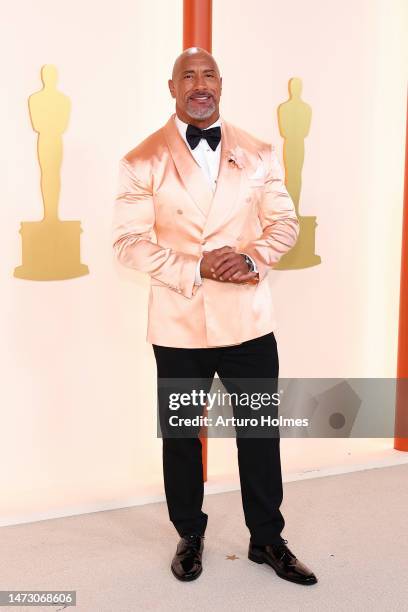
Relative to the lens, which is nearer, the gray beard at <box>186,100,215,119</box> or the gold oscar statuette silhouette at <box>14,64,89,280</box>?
the gray beard at <box>186,100,215,119</box>

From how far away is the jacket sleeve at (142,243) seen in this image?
7.38 ft

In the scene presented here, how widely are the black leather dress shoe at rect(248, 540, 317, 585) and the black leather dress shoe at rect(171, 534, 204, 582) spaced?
0.18m

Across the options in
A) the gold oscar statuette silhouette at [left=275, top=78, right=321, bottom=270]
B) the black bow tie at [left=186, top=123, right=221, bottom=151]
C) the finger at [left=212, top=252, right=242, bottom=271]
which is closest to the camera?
the finger at [left=212, top=252, right=242, bottom=271]

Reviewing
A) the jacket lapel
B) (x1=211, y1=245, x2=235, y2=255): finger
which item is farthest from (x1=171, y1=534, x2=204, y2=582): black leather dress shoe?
the jacket lapel

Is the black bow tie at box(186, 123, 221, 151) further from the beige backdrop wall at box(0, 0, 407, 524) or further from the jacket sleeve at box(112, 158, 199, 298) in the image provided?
the beige backdrop wall at box(0, 0, 407, 524)

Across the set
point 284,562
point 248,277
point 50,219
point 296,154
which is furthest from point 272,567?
point 296,154

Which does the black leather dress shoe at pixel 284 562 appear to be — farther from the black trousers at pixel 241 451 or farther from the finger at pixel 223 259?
the finger at pixel 223 259

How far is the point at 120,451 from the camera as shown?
314 centimetres

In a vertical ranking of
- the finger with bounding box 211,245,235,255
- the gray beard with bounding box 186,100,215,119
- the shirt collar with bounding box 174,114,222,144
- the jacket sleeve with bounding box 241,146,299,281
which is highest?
the gray beard with bounding box 186,100,215,119

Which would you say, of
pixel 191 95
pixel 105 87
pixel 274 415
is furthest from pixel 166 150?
pixel 274 415

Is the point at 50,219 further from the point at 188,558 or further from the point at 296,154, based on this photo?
the point at 188,558

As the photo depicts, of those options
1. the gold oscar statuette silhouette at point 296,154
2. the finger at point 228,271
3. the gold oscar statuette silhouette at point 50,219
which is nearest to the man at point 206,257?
the finger at point 228,271

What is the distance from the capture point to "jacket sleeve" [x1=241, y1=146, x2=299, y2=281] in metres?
2.34

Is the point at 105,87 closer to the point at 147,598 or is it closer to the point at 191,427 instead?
the point at 191,427
